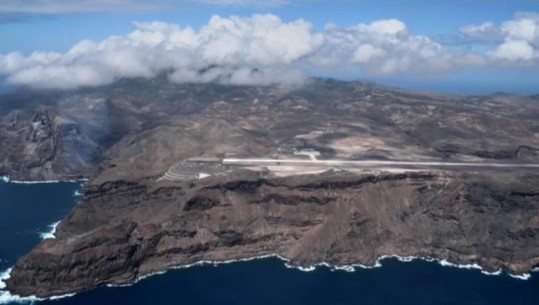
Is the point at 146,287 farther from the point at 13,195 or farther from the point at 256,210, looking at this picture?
the point at 13,195

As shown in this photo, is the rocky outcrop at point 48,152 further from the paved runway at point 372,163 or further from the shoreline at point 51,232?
the paved runway at point 372,163

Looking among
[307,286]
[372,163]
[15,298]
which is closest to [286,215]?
[307,286]

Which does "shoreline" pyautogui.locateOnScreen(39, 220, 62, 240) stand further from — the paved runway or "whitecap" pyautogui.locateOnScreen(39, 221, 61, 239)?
the paved runway

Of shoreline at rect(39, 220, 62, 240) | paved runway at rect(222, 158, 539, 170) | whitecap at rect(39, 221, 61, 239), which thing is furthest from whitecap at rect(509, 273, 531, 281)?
whitecap at rect(39, 221, 61, 239)

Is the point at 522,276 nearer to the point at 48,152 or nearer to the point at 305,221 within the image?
the point at 305,221

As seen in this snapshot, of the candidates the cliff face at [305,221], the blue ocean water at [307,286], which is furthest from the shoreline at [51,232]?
the cliff face at [305,221]
